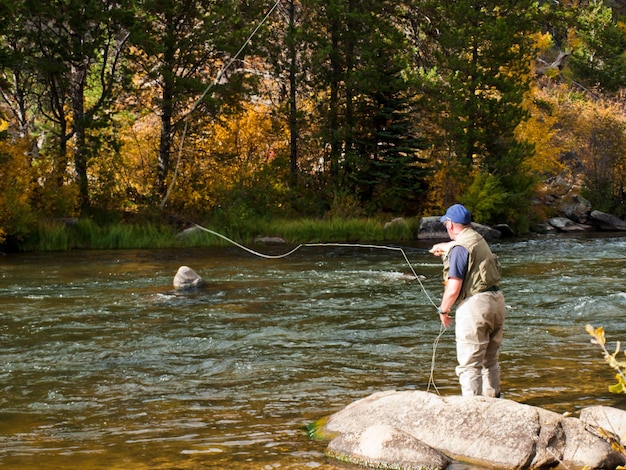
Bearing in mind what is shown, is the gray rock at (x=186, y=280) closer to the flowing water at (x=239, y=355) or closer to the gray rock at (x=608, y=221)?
the flowing water at (x=239, y=355)

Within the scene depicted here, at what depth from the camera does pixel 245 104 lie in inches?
1173

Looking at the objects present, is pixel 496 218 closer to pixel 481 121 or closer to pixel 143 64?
pixel 481 121

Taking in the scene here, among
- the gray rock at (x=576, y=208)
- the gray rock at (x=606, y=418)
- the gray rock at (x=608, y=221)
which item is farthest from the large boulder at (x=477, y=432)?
the gray rock at (x=576, y=208)

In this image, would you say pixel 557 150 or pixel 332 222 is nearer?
pixel 332 222

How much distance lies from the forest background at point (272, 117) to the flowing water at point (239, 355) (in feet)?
29.2

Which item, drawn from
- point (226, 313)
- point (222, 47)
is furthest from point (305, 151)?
point (226, 313)

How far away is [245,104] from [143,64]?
4.54 metres

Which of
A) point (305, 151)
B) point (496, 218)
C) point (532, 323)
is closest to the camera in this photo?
point (532, 323)

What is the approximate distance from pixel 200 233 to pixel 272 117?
7.74m

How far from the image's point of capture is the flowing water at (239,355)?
6.13m

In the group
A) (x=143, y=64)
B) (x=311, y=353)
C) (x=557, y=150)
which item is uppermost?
(x=143, y=64)

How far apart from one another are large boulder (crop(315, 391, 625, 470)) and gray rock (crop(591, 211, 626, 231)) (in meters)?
25.7

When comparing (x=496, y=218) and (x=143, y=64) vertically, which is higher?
(x=143, y=64)

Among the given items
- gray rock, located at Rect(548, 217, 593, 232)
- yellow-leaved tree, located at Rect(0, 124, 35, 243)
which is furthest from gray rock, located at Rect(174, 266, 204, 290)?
gray rock, located at Rect(548, 217, 593, 232)
